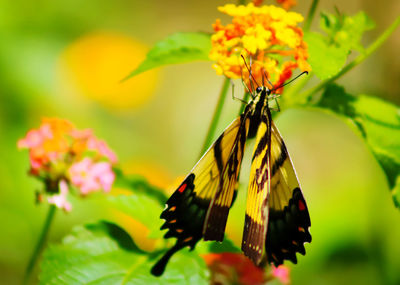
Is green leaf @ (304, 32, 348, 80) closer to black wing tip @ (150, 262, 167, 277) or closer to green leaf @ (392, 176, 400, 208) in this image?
green leaf @ (392, 176, 400, 208)

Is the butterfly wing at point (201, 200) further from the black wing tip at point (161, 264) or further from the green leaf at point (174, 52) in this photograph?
the green leaf at point (174, 52)

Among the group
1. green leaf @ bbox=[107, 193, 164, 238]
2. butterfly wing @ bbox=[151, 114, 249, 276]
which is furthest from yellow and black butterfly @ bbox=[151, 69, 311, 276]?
green leaf @ bbox=[107, 193, 164, 238]

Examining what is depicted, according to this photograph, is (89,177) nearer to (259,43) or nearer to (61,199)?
(61,199)

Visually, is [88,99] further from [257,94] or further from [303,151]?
[257,94]

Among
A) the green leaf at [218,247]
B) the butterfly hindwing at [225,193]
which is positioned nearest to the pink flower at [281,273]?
the green leaf at [218,247]

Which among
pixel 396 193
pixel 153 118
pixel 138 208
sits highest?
pixel 396 193

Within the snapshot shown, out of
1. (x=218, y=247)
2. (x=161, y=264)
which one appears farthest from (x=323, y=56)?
(x=161, y=264)
